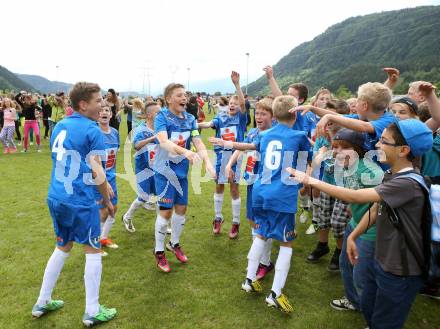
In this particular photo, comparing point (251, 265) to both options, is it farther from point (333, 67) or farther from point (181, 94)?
point (333, 67)

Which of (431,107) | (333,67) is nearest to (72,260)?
(431,107)

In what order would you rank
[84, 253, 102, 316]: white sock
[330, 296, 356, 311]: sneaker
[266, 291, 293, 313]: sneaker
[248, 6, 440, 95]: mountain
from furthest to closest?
[248, 6, 440, 95]: mountain < [330, 296, 356, 311]: sneaker < [266, 291, 293, 313]: sneaker < [84, 253, 102, 316]: white sock

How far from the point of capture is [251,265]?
13.7 ft

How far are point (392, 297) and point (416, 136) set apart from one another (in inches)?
48.6

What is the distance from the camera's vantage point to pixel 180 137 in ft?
16.4

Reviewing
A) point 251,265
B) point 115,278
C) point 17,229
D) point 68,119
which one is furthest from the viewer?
point 17,229

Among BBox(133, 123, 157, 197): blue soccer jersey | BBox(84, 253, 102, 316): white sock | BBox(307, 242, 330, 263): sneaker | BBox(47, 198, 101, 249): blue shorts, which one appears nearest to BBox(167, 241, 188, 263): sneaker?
BBox(133, 123, 157, 197): blue soccer jersey

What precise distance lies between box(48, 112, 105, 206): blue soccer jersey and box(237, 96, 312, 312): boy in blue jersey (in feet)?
6.09

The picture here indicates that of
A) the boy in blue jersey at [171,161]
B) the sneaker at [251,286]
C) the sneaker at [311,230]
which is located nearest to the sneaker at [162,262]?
the boy in blue jersey at [171,161]

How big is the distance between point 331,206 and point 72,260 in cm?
390

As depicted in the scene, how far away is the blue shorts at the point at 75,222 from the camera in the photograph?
11.4ft

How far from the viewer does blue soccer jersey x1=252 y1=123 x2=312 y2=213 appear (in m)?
3.94

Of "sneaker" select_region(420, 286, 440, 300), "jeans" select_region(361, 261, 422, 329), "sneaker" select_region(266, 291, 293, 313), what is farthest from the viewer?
"sneaker" select_region(420, 286, 440, 300)

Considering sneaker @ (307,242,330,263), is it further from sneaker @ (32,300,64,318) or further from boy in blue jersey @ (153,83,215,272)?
sneaker @ (32,300,64,318)
